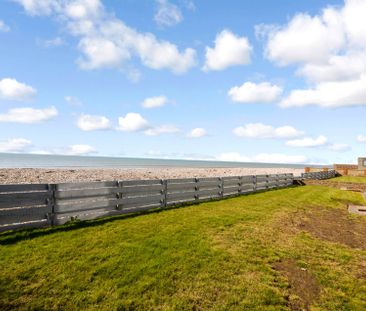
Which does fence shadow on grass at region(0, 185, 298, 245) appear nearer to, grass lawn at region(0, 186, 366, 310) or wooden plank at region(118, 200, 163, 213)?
grass lawn at region(0, 186, 366, 310)

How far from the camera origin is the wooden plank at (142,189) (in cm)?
1047

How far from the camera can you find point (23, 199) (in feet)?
25.3

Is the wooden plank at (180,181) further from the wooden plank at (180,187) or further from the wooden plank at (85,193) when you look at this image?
the wooden plank at (85,193)

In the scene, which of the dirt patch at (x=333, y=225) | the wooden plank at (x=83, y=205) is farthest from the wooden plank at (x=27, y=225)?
the dirt patch at (x=333, y=225)

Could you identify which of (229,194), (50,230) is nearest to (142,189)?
(50,230)

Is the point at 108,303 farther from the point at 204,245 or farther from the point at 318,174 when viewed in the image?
the point at 318,174

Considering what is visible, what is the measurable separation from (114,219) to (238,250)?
445 centimetres

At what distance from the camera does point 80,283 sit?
4848mm

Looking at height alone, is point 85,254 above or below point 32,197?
below

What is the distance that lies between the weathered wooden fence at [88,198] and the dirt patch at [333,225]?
475 centimetres

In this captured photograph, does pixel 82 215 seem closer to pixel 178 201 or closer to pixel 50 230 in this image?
pixel 50 230

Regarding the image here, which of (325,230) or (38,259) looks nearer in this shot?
(38,259)

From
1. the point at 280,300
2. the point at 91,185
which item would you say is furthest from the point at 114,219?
the point at 280,300

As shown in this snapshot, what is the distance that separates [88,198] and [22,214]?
2118 millimetres
